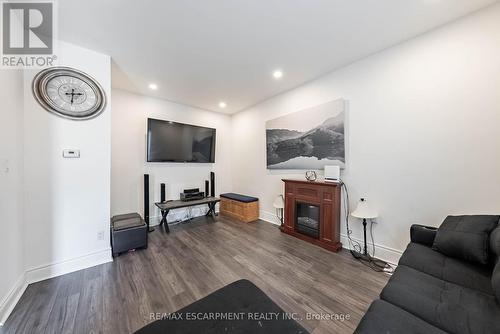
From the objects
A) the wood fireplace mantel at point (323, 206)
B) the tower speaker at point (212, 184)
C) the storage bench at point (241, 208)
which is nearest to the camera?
the wood fireplace mantel at point (323, 206)

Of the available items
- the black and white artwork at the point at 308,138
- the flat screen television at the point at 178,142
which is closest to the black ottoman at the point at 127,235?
the flat screen television at the point at 178,142

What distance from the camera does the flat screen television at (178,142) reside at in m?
3.48

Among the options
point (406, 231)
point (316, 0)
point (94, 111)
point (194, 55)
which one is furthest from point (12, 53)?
point (406, 231)

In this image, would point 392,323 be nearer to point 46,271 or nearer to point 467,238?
point 467,238

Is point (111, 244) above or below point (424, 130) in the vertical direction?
below

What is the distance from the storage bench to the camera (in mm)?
3912

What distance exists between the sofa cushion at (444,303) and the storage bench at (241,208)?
286cm

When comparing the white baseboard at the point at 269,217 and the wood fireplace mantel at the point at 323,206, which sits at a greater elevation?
the wood fireplace mantel at the point at 323,206

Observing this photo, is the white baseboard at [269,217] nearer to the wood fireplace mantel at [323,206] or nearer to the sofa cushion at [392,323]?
the wood fireplace mantel at [323,206]

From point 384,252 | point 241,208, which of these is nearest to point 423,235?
point 384,252

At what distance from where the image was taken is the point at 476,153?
172cm

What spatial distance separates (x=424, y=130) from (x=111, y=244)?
413 centimetres

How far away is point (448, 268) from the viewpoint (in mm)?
1326

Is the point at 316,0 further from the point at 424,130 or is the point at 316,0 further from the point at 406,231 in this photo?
the point at 406,231
